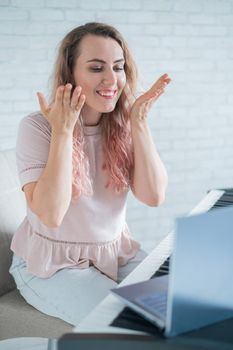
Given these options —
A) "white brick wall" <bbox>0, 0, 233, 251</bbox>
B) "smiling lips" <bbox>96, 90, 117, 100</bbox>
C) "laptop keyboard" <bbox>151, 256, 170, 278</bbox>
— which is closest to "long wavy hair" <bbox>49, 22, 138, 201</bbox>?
"smiling lips" <bbox>96, 90, 117, 100</bbox>

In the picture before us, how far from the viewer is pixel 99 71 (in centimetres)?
192

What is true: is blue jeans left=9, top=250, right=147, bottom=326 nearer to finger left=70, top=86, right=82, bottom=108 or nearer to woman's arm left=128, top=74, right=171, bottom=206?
woman's arm left=128, top=74, right=171, bottom=206


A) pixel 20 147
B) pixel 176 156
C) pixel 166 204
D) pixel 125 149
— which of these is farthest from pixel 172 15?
pixel 20 147

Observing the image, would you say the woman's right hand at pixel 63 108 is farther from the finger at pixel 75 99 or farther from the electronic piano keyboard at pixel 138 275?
the electronic piano keyboard at pixel 138 275

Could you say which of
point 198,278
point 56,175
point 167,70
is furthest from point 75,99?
point 167,70

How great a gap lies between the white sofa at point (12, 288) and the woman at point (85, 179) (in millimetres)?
32

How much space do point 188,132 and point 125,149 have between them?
1.38m

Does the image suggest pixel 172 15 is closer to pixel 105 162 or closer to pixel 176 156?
pixel 176 156

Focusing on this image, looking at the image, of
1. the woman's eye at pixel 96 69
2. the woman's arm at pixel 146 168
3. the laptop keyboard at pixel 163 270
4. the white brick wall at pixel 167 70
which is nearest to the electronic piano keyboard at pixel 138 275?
Result: the laptop keyboard at pixel 163 270

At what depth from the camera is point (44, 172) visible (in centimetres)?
174

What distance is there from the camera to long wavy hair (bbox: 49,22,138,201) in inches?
74.4

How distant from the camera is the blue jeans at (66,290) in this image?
5.59 ft

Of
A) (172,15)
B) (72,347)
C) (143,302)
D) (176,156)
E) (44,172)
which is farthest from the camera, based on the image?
(176,156)

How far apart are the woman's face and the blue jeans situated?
530mm
